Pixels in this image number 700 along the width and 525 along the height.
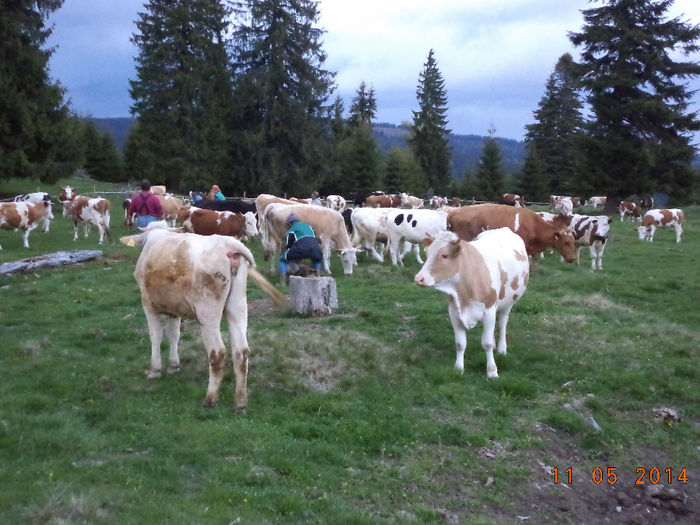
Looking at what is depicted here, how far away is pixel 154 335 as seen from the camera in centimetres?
808

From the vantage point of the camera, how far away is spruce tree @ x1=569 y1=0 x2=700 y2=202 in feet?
125

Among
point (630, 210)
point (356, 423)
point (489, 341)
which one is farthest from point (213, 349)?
point (630, 210)

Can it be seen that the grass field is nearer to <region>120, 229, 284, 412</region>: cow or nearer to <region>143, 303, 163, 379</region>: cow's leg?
<region>143, 303, 163, 379</region>: cow's leg

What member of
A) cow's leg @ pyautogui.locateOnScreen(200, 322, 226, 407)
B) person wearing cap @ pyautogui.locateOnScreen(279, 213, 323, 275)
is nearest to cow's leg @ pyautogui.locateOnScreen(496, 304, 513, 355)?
cow's leg @ pyautogui.locateOnScreen(200, 322, 226, 407)

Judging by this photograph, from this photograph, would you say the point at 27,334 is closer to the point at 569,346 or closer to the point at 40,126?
the point at 569,346

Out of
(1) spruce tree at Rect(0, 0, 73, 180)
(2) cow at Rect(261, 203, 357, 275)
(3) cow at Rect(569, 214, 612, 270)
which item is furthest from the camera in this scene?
(1) spruce tree at Rect(0, 0, 73, 180)

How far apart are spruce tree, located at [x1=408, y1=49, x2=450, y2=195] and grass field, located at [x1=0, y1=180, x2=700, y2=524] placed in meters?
58.5

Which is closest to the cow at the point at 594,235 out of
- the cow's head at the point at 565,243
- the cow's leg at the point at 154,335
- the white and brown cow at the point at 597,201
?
the cow's head at the point at 565,243

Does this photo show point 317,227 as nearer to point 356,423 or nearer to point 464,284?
point 464,284

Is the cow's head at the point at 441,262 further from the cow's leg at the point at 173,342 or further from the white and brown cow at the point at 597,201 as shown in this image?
the white and brown cow at the point at 597,201

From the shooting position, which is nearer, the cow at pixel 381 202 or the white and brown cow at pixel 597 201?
the cow at pixel 381 202

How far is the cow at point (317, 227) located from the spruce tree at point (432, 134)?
52263mm

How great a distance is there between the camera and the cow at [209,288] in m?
7.34

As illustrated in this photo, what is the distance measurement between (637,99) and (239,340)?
37220mm
